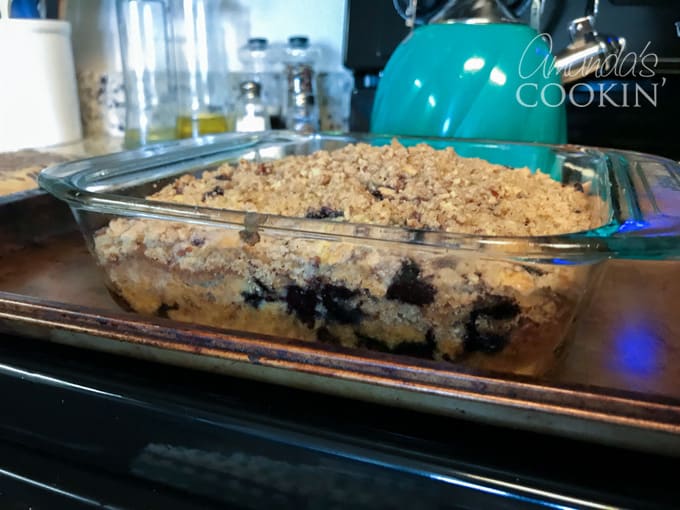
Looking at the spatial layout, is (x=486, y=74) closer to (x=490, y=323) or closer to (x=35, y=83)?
(x=490, y=323)

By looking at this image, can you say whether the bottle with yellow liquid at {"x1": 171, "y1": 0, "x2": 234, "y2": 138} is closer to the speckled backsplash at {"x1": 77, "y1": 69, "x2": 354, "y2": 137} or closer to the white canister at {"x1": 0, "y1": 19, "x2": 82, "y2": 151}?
the speckled backsplash at {"x1": 77, "y1": 69, "x2": 354, "y2": 137}

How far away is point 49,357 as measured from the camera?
0.45m

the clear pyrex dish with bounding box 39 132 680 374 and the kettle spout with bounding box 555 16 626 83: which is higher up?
the kettle spout with bounding box 555 16 626 83

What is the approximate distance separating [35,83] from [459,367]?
1.16m

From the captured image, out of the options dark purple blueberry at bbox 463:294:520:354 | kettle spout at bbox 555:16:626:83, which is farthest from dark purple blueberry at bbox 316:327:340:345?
kettle spout at bbox 555:16:626:83

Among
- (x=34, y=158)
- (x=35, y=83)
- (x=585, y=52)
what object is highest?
(x=585, y=52)

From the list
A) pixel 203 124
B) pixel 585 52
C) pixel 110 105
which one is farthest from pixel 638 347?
pixel 110 105

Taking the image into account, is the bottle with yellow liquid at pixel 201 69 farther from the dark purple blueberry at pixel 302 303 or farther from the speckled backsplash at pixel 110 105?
the dark purple blueberry at pixel 302 303

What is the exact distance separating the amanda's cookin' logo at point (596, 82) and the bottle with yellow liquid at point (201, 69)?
0.68m

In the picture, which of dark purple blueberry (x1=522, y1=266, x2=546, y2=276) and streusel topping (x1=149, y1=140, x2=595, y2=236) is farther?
streusel topping (x1=149, y1=140, x2=595, y2=236)

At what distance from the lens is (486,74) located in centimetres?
85

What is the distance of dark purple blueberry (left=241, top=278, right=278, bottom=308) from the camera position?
1.56ft

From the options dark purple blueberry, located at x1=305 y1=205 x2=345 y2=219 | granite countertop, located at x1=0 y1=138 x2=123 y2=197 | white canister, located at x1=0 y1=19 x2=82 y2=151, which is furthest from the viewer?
white canister, located at x1=0 y1=19 x2=82 y2=151

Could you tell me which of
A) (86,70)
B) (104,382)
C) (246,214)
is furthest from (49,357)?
(86,70)
